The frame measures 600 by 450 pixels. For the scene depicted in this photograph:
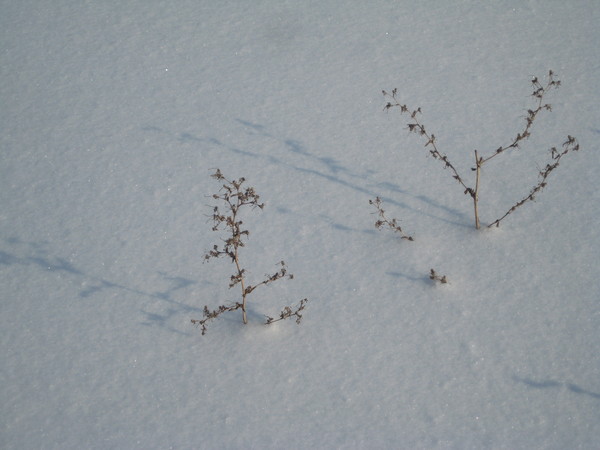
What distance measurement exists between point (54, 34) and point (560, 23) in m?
4.03

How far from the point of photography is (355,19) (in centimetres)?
488

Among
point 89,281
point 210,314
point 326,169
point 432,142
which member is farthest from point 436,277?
point 89,281

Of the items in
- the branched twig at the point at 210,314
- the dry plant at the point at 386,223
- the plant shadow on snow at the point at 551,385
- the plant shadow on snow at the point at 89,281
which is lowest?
the plant shadow on snow at the point at 89,281

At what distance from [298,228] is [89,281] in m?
1.22

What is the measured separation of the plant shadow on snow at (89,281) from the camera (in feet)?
10.4

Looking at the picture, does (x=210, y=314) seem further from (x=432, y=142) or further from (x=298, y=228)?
(x=432, y=142)

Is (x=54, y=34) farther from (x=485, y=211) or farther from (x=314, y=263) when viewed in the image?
(x=485, y=211)

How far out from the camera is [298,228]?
3.52 metres

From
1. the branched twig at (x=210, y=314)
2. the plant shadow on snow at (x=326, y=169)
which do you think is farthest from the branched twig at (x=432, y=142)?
the branched twig at (x=210, y=314)

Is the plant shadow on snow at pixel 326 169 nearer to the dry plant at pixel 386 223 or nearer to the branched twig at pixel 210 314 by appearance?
the dry plant at pixel 386 223

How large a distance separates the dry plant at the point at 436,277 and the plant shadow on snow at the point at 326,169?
0.40 meters

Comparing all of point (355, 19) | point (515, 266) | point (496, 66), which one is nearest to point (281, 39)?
point (355, 19)

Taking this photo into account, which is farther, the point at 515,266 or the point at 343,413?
the point at 515,266

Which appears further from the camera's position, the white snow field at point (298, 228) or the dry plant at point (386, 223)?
the dry plant at point (386, 223)
